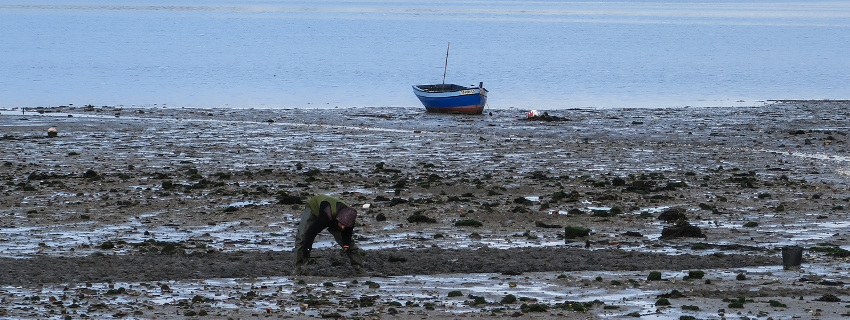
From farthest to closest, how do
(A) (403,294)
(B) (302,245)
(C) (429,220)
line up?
(C) (429,220) < (B) (302,245) < (A) (403,294)

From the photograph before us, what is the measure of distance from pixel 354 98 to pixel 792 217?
108 ft

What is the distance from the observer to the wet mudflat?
1349 centimetres

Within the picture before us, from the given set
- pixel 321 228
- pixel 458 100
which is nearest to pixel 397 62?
pixel 458 100

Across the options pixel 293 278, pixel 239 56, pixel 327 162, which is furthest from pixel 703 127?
pixel 239 56

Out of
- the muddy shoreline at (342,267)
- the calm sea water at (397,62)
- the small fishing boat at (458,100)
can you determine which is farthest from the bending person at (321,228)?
the calm sea water at (397,62)

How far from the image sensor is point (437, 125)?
121 ft

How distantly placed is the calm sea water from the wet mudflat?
16.7 m

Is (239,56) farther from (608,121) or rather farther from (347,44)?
(608,121)

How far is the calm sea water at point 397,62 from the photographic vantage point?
5209 centimetres

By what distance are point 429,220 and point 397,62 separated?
61366mm

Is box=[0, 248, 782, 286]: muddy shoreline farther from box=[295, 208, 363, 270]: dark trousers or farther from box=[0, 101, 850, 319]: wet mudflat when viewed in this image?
box=[295, 208, 363, 270]: dark trousers

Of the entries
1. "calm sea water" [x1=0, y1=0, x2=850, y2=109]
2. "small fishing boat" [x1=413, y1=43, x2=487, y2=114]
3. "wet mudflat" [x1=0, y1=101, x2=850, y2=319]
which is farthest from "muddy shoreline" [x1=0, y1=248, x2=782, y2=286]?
"calm sea water" [x1=0, y1=0, x2=850, y2=109]

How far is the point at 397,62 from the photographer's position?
79.8m

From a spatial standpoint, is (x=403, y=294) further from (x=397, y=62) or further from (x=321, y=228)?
(x=397, y=62)
